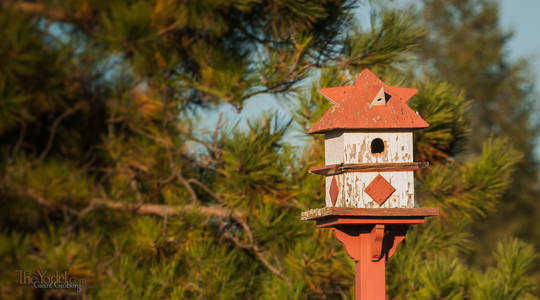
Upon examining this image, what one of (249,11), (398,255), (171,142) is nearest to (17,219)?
(171,142)

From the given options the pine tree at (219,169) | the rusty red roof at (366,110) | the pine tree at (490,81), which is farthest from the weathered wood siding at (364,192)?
the pine tree at (490,81)

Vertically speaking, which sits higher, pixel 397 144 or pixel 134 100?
pixel 134 100

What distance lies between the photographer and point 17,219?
3.36m

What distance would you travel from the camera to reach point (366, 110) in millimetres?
1808

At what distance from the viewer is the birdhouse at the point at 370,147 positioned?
1.77m

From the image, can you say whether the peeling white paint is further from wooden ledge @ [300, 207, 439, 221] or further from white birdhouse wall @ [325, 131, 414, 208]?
wooden ledge @ [300, 207, 439, 221]

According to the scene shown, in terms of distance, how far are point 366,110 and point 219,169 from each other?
2.54ft

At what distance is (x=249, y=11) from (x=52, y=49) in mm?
1002

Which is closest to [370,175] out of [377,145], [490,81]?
[377,145]

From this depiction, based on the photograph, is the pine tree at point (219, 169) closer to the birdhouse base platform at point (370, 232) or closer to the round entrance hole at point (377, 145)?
the round entrance hole at point (377, 145)

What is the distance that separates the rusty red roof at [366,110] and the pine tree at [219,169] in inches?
17.8

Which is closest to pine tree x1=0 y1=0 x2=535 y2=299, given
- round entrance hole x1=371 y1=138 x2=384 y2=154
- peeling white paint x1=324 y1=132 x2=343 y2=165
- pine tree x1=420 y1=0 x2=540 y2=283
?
round entrance hole x1=371 y1=138 x2=384 y2=154

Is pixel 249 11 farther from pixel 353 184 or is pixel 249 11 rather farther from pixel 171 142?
pixel 353 184

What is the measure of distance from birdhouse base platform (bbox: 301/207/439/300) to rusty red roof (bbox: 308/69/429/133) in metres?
0.21
